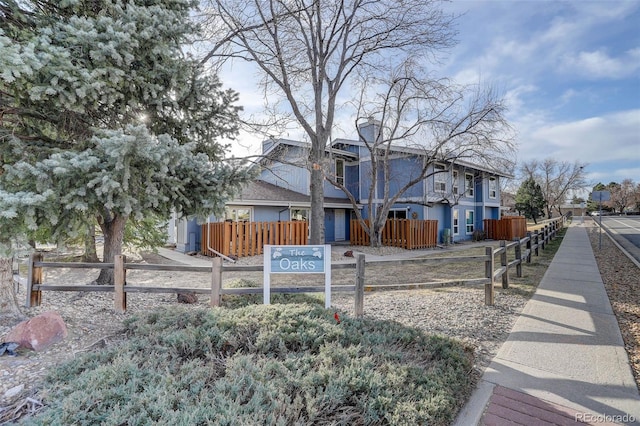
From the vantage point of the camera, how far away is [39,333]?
3668mm

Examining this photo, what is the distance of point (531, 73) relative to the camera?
9.41 m

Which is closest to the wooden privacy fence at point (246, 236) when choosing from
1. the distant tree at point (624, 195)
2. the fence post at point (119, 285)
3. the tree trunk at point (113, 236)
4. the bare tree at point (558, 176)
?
the tree trunk at point (113, 236)

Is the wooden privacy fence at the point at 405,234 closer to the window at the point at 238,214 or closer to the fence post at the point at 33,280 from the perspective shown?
the window at the point at 238,214

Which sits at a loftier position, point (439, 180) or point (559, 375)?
point (439, 180)

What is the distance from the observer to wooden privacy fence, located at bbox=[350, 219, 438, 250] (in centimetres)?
1792

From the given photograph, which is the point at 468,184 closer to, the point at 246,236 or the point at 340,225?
the point at 340,225

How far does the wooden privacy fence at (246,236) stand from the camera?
13.6m

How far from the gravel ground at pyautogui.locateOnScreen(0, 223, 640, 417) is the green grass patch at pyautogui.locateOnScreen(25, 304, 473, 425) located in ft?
1.81

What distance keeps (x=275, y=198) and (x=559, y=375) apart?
14.4 m

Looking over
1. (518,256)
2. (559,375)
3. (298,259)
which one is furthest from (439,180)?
(559,375)

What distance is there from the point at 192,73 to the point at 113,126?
1.49 metres

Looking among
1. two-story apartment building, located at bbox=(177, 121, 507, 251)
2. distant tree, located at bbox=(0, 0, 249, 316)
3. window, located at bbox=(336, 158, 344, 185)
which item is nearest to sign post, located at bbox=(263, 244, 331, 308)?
distant tree, located at bbox=(0, 0, 249, 316)

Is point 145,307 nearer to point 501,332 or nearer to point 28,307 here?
point 28,307

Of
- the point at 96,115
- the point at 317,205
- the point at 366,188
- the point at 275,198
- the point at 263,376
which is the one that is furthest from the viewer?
the point at 366,188
